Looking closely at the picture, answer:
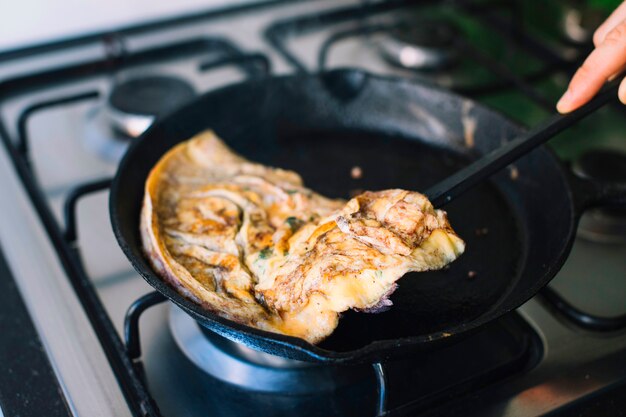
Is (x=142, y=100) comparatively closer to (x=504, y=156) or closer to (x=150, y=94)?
(x=150, y=94)

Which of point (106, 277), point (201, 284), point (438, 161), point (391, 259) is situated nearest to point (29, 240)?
point (106, 277)

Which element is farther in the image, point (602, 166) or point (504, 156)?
point (602, 166)

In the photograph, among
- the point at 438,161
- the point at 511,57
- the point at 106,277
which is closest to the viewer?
the point at 106,277

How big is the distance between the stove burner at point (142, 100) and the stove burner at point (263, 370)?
61 centimetres

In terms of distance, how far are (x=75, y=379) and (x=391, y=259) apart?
54 cm

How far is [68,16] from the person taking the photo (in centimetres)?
185

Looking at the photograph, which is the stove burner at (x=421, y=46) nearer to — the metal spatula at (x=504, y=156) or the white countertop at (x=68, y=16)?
the white countertop at (x=68, y=16)

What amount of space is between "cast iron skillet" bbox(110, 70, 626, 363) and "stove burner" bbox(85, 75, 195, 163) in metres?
0.19

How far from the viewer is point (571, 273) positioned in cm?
131

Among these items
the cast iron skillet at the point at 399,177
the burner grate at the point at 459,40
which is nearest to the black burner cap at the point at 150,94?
the cast iron skillet at the point at 399,177

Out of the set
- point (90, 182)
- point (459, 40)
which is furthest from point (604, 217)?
point (90, 182)

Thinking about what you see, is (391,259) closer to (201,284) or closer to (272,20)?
(201,284)

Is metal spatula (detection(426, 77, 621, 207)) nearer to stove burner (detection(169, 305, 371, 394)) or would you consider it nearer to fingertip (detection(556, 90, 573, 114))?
fingertip (detection(556, 90, 573, 114))

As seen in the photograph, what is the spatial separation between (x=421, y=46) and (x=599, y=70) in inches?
31.0
